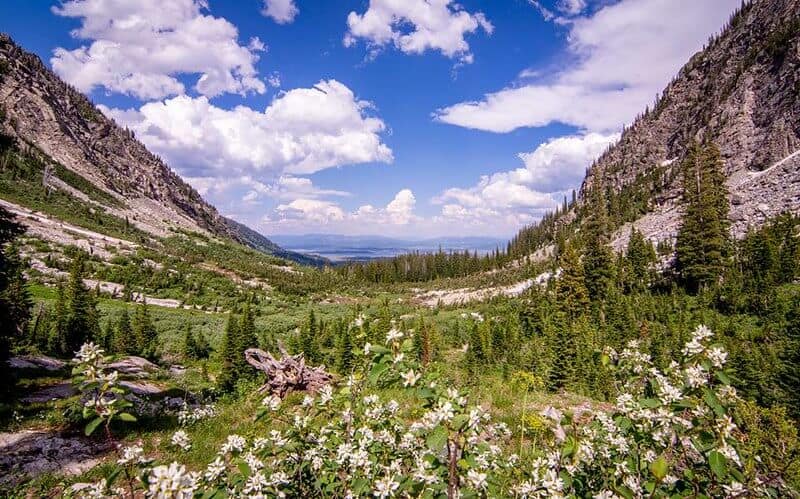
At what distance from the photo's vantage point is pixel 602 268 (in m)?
37.9

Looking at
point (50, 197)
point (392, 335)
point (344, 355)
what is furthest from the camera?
point (50, 197)

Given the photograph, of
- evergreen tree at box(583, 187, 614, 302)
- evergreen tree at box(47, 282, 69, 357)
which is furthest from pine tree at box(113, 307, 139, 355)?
evergreen tree at box(583, 187, 614, 302)

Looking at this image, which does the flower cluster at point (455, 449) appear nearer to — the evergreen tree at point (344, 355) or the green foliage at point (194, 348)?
the evergreen tree at point (344, 355)

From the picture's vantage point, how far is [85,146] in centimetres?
11862

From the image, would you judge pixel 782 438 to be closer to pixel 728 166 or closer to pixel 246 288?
pixel 246 288

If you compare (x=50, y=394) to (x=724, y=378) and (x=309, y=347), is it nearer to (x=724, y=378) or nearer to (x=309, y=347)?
(x=309, y=347)

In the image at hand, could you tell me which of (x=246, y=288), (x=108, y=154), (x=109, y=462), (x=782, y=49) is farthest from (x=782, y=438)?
(x=108, y=154)

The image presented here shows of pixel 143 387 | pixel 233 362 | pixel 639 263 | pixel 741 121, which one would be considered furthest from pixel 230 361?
pixel 741 121

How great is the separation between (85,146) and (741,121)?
174 metres

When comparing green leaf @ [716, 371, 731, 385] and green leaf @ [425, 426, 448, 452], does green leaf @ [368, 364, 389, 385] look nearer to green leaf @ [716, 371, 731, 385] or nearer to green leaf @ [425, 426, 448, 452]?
green leaf @ [425, 426, 448, 452]

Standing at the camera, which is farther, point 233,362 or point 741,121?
point 741,121

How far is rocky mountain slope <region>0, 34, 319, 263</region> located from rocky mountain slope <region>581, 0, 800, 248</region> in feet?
379

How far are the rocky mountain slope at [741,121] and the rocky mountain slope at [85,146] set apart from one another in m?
116

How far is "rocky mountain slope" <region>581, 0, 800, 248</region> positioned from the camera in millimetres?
51447
